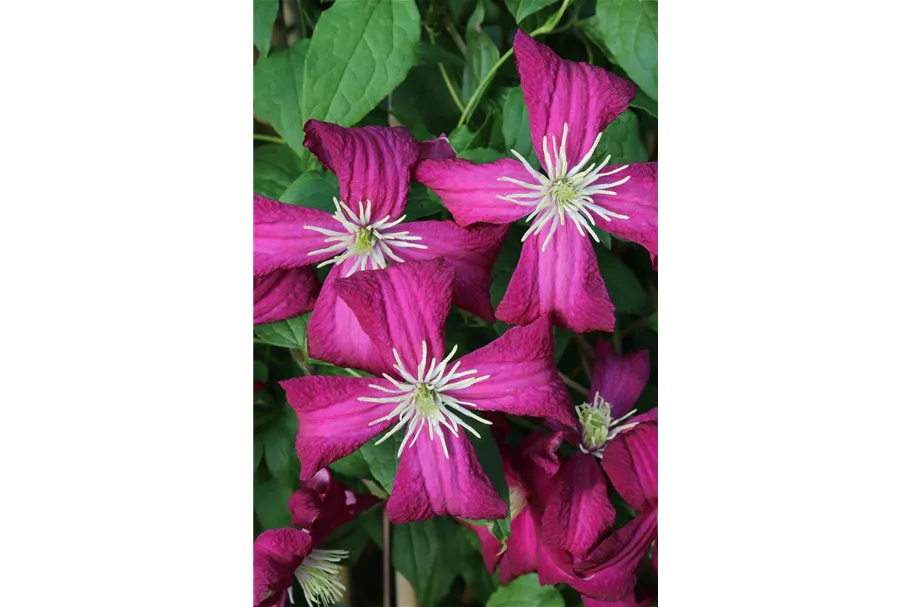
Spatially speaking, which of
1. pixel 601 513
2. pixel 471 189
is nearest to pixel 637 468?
pixel 601 513

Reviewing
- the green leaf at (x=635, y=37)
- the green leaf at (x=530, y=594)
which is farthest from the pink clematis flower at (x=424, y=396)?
the green leaf at (x=635, y=37)

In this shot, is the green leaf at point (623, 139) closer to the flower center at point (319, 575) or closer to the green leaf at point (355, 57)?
the green leaf at point (355, 57)

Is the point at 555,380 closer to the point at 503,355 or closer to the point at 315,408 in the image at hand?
the point at 503,355

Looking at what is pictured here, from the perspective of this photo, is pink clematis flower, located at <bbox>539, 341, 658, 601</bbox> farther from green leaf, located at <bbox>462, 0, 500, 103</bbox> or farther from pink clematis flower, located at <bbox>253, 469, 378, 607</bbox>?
green leaf, located at <bbox>462, 0, 500, 103</bbox>

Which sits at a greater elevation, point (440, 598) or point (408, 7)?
point (408, 7)

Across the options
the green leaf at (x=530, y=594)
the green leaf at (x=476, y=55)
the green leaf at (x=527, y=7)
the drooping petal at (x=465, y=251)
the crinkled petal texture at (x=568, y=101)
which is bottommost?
the green leaf at (x=530, y=594)

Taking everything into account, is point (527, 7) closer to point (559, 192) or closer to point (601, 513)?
point (559, 192)

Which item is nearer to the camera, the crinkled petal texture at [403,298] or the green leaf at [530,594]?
the crinkled petal texture at [403,298]

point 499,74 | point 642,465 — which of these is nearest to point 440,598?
point 642,465
